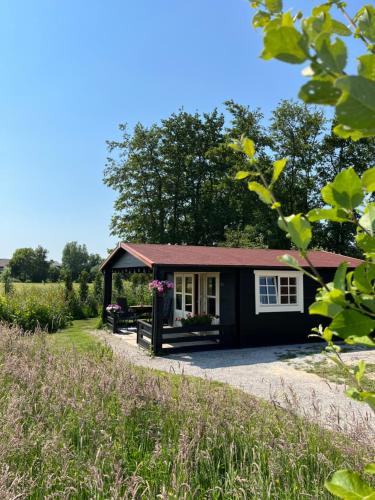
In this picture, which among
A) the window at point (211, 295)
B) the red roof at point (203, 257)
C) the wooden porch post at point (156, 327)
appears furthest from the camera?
the window at point (211, 295)

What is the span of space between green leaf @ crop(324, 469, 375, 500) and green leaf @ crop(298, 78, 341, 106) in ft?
2.13

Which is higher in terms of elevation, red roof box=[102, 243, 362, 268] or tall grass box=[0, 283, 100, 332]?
red roof box=[102, 243, 362, 268]

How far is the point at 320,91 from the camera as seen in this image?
1.65ft

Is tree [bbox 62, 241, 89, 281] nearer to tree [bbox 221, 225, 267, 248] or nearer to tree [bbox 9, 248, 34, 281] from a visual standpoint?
tree [bbox 9, 248, 34, 281]

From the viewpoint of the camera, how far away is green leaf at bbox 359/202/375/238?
79 centimetres

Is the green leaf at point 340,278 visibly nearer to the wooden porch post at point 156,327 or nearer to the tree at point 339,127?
the tree at point 339,127

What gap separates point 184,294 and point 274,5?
539 inches

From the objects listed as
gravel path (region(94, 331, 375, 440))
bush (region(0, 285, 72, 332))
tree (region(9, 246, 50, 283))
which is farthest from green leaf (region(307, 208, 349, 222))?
tree (region(9, 246, 50, 283))

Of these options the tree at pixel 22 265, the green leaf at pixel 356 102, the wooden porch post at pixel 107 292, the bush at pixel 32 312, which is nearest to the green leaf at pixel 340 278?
the green leaf at pixel 356 102

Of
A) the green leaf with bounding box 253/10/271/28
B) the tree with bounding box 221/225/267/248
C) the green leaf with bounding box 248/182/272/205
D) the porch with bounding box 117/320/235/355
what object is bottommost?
Answer: the porch with bounding box 117/320/235/355

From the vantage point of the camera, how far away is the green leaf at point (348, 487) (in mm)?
664

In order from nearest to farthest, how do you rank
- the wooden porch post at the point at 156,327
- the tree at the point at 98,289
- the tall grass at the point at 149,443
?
the tall grass at the point at 149,443 < the wooden porch post at the point at 156,327 < the tree at the point at 98,289

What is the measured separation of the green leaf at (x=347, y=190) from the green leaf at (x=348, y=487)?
50 centimetres

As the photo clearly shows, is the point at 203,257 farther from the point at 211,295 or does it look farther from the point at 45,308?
the point at 45,308
